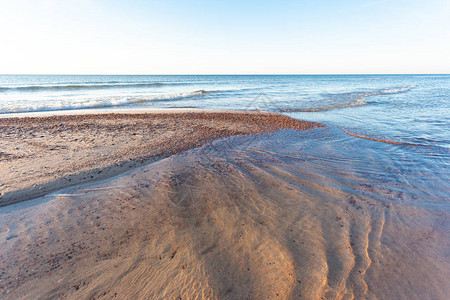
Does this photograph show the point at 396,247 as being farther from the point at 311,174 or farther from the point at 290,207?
the point at 311,174

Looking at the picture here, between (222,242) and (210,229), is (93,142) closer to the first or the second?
(210,229)

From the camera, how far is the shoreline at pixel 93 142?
5293 mm

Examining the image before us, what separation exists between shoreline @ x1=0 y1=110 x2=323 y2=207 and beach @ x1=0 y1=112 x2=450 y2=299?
0.07 m

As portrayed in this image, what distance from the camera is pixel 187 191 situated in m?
4.86

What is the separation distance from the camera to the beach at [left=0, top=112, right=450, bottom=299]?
2.69m

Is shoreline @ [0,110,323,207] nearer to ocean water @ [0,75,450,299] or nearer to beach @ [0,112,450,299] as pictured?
beach @ [0,112,450,299]

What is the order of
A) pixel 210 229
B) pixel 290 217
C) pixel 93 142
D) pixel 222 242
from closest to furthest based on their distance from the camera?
pixel 222 242 → pixel 210 229 → pixel 290 217 → pixel 93 142

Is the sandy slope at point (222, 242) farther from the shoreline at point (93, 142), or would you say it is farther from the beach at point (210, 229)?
the shoreline at point (93, 142)

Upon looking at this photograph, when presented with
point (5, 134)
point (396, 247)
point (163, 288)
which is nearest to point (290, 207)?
point (396, 247)

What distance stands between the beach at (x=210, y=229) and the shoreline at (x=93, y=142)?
0.23ft

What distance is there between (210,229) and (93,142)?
6.62 metres

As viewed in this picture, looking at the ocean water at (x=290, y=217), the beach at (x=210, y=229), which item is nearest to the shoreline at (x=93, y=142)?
the beach at (x=210, y=229)

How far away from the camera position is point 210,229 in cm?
365

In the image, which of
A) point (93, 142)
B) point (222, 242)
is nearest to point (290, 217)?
point (222, 242)
